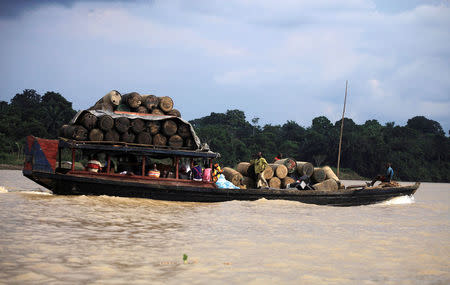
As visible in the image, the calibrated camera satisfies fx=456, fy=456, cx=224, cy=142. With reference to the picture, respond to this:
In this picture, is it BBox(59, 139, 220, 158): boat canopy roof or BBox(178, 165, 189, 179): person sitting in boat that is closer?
BBox(59, 139, 220, 158): boat canopy roof

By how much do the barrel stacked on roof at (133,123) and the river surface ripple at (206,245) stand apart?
187cm

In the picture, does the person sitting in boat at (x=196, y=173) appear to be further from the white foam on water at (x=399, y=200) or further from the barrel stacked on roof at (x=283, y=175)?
the white foam on water at (x=399, y=200)

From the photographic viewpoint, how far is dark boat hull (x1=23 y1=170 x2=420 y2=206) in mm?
12086

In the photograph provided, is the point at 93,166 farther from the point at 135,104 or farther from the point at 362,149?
the point at 362,149

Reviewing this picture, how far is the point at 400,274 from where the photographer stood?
5289 mm

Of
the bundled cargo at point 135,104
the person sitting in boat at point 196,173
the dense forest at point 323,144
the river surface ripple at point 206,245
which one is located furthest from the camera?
the dense forest at point 323,144

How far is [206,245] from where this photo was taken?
6.67 metres

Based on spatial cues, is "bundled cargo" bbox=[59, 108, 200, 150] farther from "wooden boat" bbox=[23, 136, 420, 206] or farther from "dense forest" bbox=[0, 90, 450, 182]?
"dense forest" bbox=[0, 90, 450, 182]

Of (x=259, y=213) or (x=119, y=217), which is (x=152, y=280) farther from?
(x=259, y=213)

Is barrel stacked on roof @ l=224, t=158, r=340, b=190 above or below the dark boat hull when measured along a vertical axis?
above

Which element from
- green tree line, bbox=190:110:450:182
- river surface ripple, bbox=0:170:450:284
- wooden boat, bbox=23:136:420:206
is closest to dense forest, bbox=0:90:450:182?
green tree line, bbox=190:110:450:182

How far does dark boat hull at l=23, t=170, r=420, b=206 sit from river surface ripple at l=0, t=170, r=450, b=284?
29.4 inches

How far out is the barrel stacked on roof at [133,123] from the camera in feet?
39.8

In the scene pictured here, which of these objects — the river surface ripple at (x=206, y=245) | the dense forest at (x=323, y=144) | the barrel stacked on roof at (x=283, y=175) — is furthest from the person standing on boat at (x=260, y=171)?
the dense forest at (x=323, y=144)
